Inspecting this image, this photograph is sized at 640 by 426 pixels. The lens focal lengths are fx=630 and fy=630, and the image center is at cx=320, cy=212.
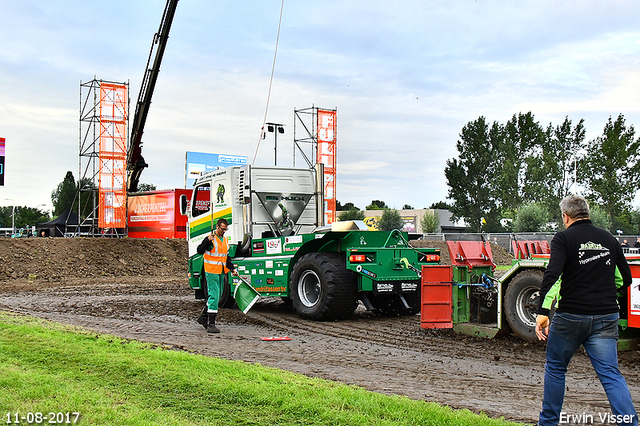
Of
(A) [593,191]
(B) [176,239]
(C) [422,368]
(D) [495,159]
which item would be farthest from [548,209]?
(C) [422,368]

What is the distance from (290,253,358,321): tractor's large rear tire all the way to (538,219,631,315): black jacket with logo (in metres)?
6.82

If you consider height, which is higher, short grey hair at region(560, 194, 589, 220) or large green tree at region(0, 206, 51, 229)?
large green tree at region(0, 206, 51, 229)

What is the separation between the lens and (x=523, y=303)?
871cm

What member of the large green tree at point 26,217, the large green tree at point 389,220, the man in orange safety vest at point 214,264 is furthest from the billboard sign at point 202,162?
the large green tree at point 26,217

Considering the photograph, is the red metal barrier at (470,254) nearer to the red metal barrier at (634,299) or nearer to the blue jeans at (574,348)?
the red metal barrier at (634,299)

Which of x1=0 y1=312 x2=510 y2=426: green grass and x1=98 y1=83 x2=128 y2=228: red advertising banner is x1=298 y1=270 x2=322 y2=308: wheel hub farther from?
x1=98 y1=83 x2=128 y2=228: red advertising banner

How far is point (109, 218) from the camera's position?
33719mm

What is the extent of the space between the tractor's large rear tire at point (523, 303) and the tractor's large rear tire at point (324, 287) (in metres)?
3.36

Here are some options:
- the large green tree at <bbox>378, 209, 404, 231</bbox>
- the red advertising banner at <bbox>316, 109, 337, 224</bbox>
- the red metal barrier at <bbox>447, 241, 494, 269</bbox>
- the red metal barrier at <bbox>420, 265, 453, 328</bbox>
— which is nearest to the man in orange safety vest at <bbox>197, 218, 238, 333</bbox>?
the red metal barrier at <bbox>420, 265, 453, 328</bbox>

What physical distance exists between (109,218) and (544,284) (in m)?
31.8

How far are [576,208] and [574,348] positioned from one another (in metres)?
1.05

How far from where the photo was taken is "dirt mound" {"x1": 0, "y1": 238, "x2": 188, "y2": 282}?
24.2 meters

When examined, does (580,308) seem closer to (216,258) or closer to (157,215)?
(216,258)

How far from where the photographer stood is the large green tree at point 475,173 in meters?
69.0
